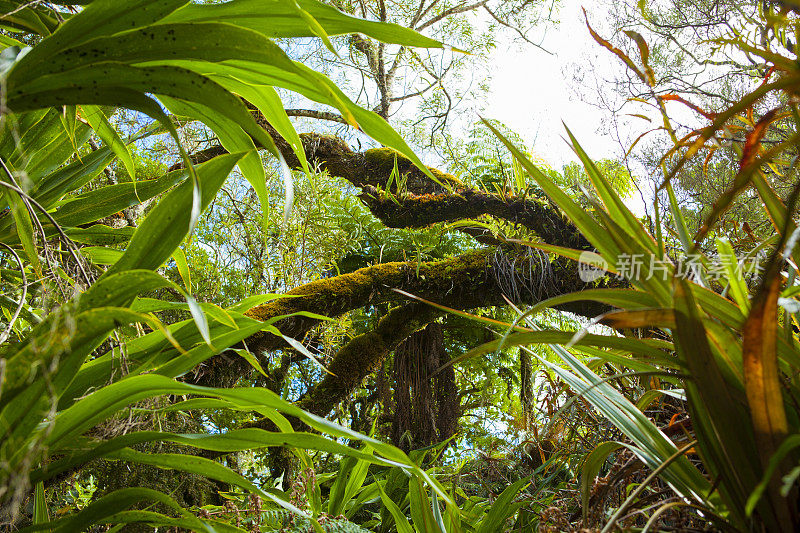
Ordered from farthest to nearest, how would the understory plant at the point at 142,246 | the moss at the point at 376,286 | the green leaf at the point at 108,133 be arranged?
the moss at the point at 376,286 → the green leaf at the point at 108,133 → the understory plant at the point at 142,246

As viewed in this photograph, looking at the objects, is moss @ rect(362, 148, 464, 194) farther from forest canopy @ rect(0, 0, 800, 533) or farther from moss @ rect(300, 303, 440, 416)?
moss @ rect(300, 303, 440, 416)

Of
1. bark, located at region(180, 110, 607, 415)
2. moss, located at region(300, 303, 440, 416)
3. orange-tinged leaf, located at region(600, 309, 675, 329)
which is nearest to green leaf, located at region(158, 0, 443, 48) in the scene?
orange-tinged leaf, located at region(600, 309, 675, 329)

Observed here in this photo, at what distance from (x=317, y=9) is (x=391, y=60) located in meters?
4.28

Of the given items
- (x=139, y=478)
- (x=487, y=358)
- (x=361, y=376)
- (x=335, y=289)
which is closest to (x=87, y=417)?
(x=139, y=478)

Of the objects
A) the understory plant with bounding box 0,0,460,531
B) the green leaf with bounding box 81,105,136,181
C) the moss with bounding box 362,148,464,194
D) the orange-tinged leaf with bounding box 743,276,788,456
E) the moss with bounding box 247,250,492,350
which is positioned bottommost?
the orange-tinged leaf with bounding box 743,276,788,456

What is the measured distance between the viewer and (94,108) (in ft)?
2.79

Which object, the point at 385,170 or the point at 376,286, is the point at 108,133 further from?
the point at 385,170

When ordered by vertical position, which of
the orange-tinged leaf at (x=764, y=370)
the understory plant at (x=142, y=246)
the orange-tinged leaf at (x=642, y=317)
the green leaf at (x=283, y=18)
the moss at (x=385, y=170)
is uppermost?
the moss at (x=385, y=170)

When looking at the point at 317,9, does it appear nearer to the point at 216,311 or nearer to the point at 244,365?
the point at 216,311

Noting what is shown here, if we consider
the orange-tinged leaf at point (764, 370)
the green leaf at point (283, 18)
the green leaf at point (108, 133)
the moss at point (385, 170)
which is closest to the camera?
the orange-tinged leaf at point (764, 370)

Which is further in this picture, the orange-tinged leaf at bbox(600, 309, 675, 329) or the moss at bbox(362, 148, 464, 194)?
the moss at bbox(362, 148, 464, 194)

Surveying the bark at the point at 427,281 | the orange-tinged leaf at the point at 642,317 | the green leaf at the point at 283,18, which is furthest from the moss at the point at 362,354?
the orange-tinged leaf at the point at 642,317

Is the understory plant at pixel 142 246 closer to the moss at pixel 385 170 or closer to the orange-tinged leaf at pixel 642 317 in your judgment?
the orange-tinged leaf at pixel 642 317

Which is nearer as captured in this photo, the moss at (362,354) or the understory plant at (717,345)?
the understory plant at (717,345)
